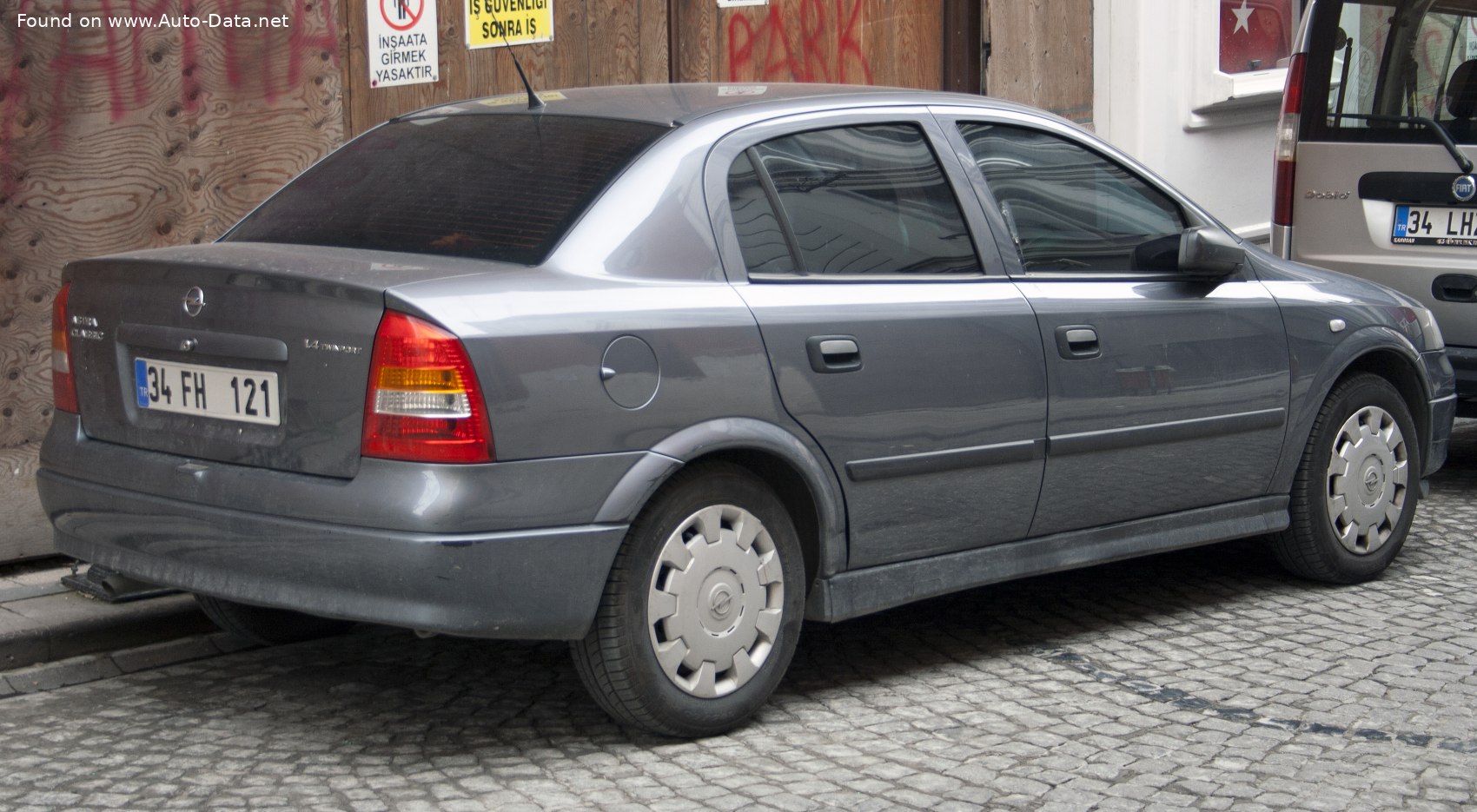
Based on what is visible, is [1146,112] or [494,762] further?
[1146,112]

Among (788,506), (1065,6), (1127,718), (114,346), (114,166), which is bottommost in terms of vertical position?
(1127,718)

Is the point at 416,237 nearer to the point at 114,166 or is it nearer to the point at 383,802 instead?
the point at 383,802

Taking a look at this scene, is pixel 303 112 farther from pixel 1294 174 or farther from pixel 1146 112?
pixel 1146 112

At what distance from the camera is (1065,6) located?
1161cm

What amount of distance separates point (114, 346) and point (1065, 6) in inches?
321

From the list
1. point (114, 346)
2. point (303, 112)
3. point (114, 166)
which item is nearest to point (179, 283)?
point (114, 346)

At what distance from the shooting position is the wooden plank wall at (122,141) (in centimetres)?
638

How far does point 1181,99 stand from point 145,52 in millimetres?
7239

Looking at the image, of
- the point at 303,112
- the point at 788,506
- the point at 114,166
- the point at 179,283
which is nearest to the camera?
the point at 179,283

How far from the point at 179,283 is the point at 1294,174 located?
17.3ft

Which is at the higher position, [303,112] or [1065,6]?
[1065,6]

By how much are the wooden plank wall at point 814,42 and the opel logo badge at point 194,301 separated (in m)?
4.94

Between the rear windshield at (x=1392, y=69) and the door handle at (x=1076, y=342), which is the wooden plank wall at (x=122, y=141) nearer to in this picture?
the door handle at (x=1076, y=342)

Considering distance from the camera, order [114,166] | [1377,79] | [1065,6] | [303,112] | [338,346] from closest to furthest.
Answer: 1. [338,346]
2. [114,166]
3. [303,112]
4. [1377,79]
5. [1065,6]
